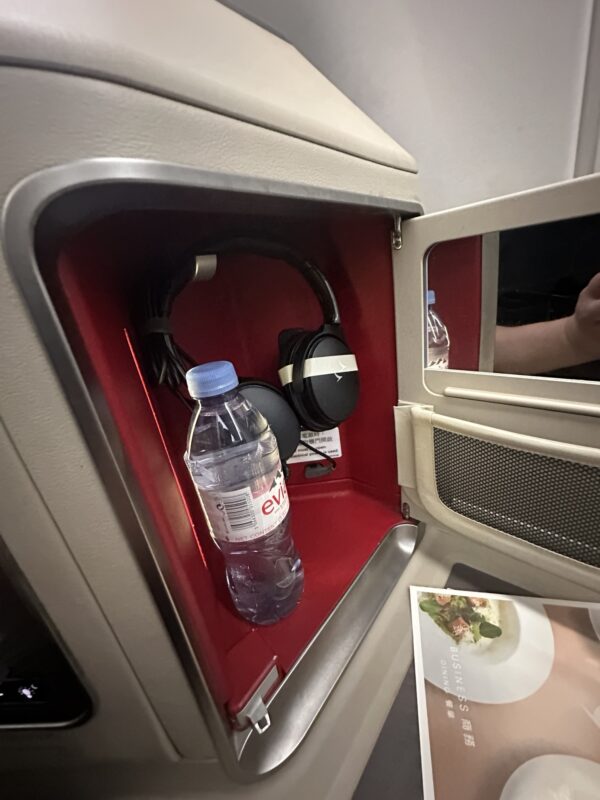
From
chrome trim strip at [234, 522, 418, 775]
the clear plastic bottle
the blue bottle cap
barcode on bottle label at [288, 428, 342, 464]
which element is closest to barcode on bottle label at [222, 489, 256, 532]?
the clear plastic bottle

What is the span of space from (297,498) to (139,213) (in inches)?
23.9

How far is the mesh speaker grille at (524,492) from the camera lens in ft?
1.61

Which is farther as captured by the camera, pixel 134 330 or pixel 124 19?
pixel 134 330

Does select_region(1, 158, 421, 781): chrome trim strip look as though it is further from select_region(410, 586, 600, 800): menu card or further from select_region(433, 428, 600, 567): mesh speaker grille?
select_region(433, 428, 600, 567): mesh speaker grille

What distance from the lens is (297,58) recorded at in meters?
0.64

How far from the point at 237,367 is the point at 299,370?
0.17m

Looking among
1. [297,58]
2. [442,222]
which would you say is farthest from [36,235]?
[297,58]

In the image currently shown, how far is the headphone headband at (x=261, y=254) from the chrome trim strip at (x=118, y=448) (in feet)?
0.47

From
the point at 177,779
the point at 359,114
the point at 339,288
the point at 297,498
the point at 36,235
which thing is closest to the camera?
the point at 36,235

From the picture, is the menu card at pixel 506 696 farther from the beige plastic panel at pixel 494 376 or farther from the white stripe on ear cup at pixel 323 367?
the white stripe on ear cup at pixel 323 367

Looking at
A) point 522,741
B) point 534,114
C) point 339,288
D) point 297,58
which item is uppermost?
point 297,58

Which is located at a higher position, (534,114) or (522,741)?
(534,114)

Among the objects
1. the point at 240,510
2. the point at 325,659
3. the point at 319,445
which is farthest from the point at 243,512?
the point at 319,445

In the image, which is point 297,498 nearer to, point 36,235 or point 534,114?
point 36,235
